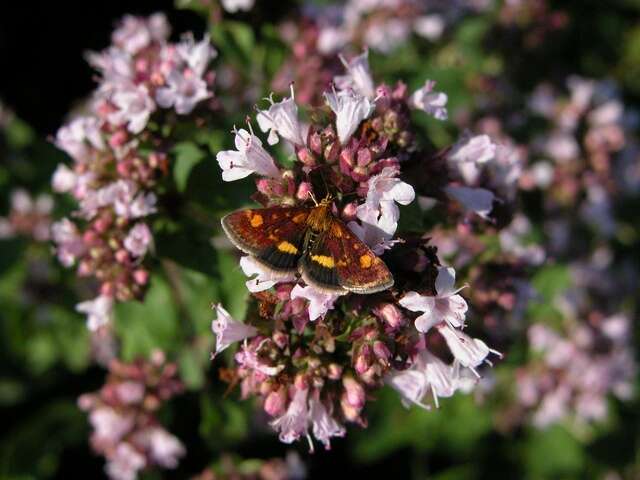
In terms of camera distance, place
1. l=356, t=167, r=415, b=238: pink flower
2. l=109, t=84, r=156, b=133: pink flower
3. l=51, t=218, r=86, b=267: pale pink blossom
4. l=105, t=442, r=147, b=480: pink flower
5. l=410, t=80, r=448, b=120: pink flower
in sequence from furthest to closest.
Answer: l=105, t=442, r=147, b=480: pink flower → l=51, t=218, r=86, b=267: pale pink blossom → l=109, t=84, r=156, b=133: pink flower → l=410, t=80, r=448, b=120: pink flower → l=356, t=167, r=415, b=238: pink flower

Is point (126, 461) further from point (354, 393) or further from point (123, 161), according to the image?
point (354, 393)

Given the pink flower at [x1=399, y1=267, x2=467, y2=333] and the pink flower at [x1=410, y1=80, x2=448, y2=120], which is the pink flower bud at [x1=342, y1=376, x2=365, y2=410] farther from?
the pink flower at [x1=410, y1=80, x2=448, y2=120]

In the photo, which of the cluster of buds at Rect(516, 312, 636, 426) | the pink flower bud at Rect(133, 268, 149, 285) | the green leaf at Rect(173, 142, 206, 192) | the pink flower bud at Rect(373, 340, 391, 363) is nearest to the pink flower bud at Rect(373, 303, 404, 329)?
the pink flower bud at Rect(373, 340, 391, 363)

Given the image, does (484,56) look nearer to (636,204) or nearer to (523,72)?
(523,72)

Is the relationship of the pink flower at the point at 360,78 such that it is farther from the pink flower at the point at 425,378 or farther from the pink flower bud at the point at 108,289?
the pink flower bud at the point at 108,289

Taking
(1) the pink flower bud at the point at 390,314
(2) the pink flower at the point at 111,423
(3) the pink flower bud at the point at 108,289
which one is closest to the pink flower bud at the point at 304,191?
(1) the pink flower bud at the point at 390,314

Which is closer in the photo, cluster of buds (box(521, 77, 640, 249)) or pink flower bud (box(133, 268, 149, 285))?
pink flower bud (box(133, 268, 149, 285))
